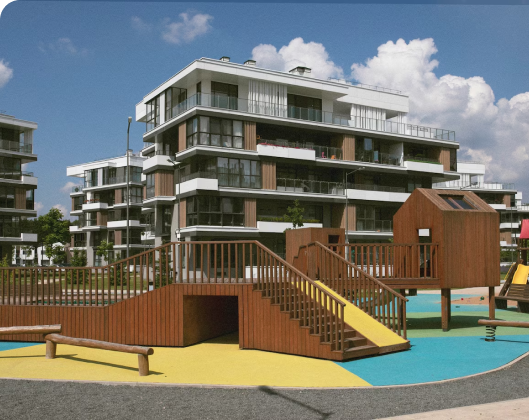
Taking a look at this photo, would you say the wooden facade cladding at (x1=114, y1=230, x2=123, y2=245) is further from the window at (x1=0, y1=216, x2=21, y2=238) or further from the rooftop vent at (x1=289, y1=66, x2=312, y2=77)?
the rooftop vent at (x1=289, y1=66, x2=312, y2=77)

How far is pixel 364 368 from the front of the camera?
1081 cm

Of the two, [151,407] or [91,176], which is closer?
[151,407]

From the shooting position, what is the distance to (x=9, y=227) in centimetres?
6012

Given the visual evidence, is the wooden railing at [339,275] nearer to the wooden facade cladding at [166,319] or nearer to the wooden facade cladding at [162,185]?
the wooden facade cladding at [166,319]

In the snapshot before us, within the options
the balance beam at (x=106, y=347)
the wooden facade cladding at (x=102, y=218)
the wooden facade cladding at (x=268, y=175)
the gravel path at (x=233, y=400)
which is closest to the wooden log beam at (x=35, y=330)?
the balance beam at (x=106, y=347)

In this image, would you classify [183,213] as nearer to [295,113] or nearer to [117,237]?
[295,113]

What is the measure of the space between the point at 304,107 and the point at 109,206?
44.1 meters

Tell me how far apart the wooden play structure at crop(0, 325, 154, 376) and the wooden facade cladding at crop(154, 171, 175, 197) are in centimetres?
3539

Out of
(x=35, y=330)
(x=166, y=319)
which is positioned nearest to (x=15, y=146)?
(x=166, y=319)

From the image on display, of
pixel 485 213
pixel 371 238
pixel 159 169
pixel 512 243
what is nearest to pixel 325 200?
pixel 371 238

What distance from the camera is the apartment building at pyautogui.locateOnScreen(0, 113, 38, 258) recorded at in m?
60.4

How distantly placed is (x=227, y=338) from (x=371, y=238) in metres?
38.9

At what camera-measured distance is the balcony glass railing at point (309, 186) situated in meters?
47.0

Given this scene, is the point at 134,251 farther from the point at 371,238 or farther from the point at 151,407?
the point at 151,407
